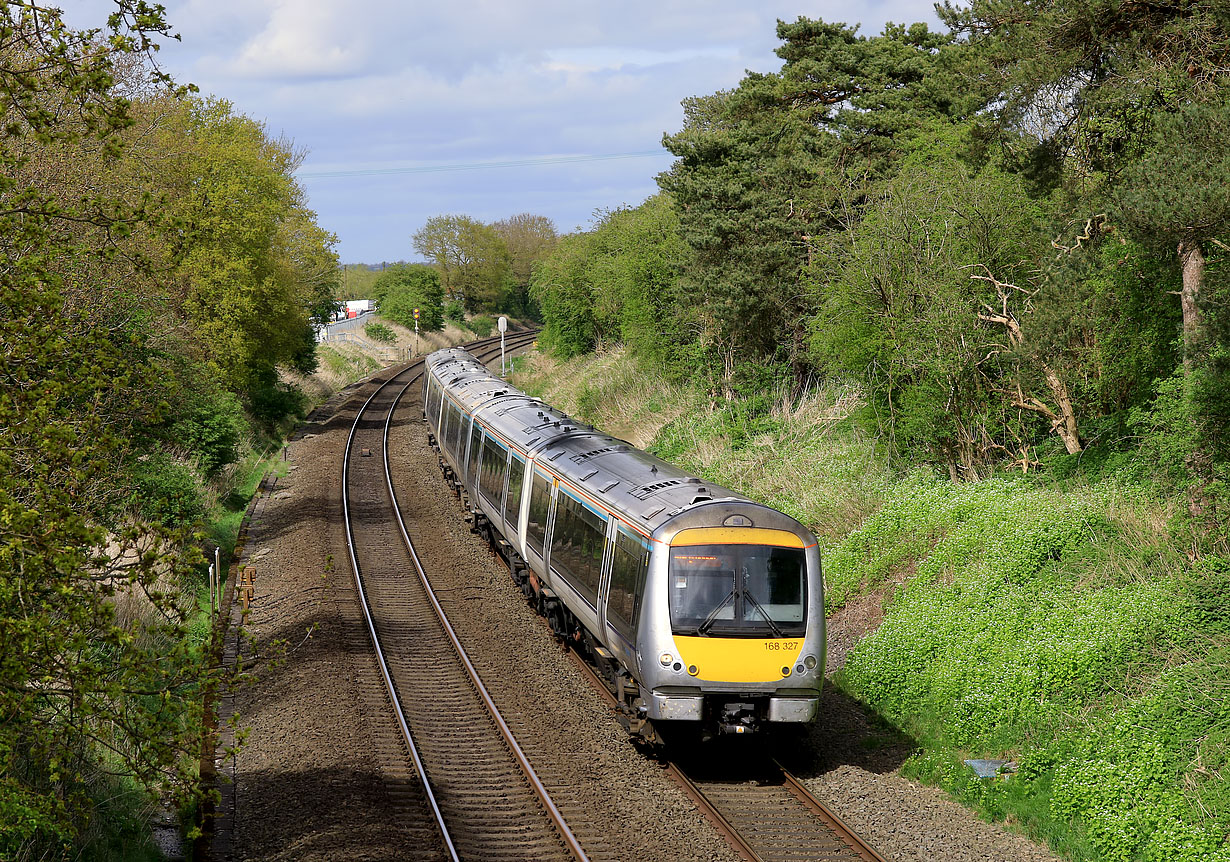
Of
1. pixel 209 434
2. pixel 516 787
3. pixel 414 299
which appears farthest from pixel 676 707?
pixel 414 299

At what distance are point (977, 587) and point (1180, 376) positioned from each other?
376cm

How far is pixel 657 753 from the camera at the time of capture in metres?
11.0

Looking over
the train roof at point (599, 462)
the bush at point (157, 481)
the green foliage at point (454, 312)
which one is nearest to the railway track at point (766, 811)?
the train roof at point (599, 462)

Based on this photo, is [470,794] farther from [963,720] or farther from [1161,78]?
[1161,78]

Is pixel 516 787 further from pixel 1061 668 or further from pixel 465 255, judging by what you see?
pixel 465 255

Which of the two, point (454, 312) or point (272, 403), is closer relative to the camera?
point (272, 403)

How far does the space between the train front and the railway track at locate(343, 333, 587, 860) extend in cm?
162

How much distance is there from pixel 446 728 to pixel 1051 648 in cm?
679

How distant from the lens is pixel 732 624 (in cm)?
1023

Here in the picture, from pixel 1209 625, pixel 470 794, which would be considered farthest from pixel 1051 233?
pixel 470 794

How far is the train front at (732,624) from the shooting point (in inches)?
398

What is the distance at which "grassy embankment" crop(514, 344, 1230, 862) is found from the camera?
29.2 feet

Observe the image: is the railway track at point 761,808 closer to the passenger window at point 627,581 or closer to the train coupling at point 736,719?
the train coupling at point 736,719

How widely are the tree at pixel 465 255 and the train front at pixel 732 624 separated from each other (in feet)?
256
